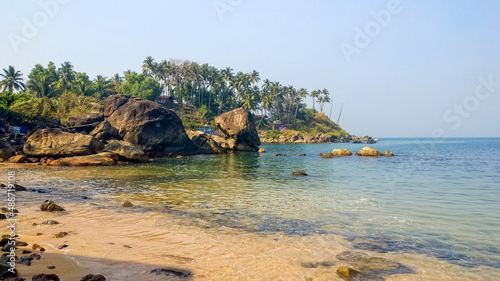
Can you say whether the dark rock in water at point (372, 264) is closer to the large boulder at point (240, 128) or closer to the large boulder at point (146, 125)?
the large boulder at point (146, 125)

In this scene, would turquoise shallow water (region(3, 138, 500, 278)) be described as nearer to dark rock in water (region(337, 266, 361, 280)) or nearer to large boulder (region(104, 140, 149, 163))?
dark rock in water (region(337, 266, 361, 280))

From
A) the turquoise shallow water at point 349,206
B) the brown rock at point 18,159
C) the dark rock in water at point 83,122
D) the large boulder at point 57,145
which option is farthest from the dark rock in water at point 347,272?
the dark rock in water at point 83,122

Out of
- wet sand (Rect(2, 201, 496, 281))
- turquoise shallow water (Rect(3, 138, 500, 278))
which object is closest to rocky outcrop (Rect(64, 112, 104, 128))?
turquoise shallow water (Rect(3, 138, 500, 278))

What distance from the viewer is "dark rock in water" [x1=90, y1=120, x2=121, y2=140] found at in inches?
1341

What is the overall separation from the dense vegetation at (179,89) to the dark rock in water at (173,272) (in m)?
47.7

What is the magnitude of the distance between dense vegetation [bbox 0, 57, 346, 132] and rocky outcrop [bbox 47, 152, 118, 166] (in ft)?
68.3

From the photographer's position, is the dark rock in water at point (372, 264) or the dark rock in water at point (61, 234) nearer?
the dark rock in water at point (372, 264)

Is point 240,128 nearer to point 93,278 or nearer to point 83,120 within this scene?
point 83,120

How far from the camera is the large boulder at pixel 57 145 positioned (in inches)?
1151

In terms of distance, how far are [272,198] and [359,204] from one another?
3854 millimetres

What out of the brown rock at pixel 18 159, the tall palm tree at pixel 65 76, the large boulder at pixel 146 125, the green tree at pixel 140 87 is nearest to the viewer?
the brown rock at pixel 18 159

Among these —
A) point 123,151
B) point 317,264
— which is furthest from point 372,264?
→ point 123,151

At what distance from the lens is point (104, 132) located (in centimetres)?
3478

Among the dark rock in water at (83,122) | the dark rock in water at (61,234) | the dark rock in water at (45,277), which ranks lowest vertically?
the dark rock in water at (61,234)
